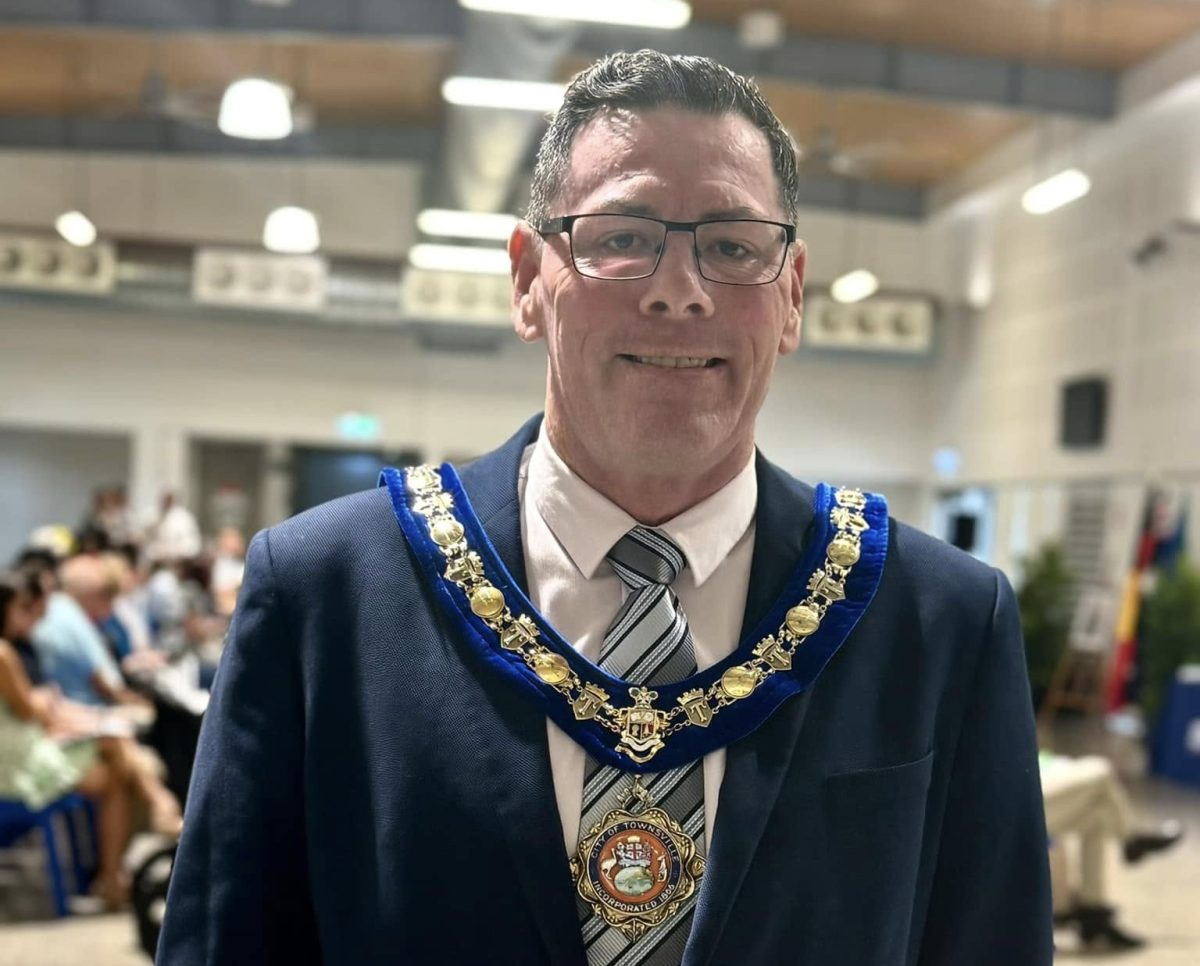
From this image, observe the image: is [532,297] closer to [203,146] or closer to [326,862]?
[326,862]

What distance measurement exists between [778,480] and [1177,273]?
9.26 meters

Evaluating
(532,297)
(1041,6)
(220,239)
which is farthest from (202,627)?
(1041,6)

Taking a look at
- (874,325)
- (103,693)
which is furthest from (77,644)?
(874,325)

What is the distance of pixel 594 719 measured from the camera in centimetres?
109

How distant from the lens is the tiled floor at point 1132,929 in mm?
4277

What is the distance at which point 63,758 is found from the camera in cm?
466

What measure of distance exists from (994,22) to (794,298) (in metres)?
8.30

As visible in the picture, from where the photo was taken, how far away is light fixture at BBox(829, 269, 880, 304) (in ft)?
31.9

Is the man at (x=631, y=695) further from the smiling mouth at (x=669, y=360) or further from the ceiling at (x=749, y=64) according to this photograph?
the ceiling at (x=749, y=64)

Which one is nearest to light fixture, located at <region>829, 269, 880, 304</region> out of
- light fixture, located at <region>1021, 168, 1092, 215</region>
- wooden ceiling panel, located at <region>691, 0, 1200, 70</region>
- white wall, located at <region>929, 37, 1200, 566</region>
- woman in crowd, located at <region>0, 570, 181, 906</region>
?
white wall, located at <region>929, 37, 1200, 566</region>

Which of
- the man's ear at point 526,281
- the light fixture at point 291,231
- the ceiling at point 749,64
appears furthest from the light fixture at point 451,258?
the man's ear at point 526,281

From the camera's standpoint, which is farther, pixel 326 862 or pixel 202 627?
pixel 202 627

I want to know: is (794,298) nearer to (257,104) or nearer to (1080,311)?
(257,104)

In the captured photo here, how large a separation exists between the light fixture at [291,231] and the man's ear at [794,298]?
8974 mm
